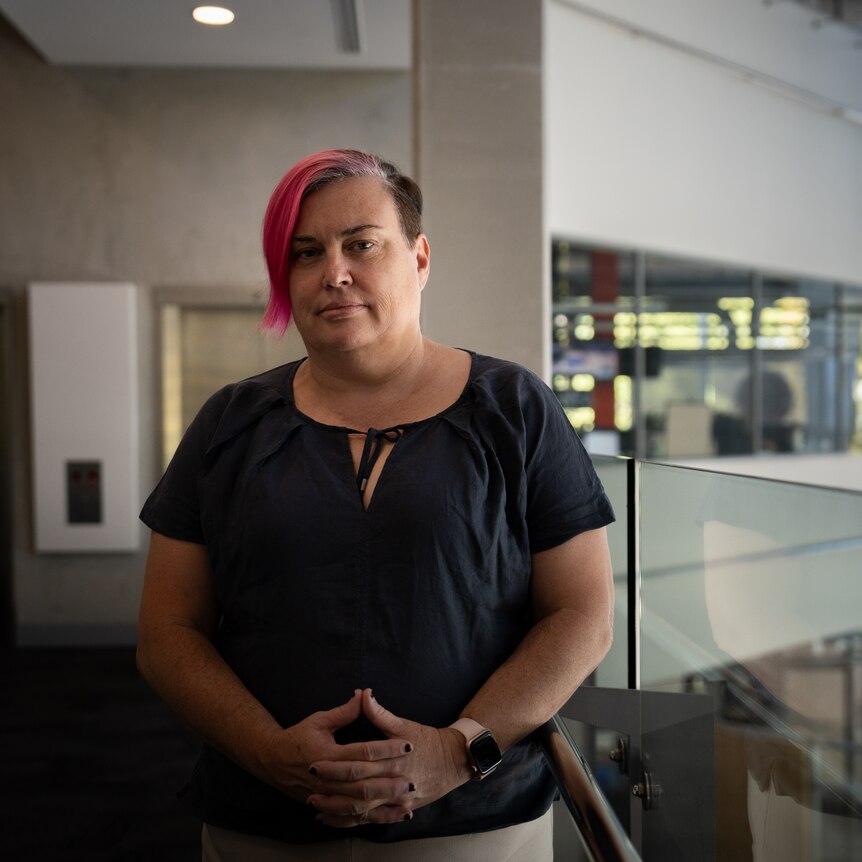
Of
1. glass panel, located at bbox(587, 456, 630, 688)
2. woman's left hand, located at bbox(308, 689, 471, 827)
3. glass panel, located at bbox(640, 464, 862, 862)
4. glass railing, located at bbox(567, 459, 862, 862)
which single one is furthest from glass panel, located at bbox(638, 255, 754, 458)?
woman's left hand, located at bbox(308, 689, 471, 827)

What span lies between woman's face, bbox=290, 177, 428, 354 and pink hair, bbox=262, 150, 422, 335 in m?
0.02

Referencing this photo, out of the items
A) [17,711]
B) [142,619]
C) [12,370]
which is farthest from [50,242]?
[142,619]

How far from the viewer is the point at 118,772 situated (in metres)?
5.04

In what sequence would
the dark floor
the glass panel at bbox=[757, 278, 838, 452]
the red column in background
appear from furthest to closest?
the glass panel at bbox=[757, 278, 838, 452] → the red column in background → the dark floor

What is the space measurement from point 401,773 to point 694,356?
7658 millimetres

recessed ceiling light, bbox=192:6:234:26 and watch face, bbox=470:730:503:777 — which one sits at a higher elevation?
recessed ceiling light, bbox=192:6:234:26

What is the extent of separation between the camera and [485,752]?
144cm

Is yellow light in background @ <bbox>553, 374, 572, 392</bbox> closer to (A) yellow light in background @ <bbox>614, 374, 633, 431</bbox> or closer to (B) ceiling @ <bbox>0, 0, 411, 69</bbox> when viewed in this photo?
(A) yellow light in background @ <bbox>614, 374, 633, 431</bbox>

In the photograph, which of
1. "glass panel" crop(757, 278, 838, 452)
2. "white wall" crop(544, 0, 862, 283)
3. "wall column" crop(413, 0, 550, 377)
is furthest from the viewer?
"glass panel" crop(757, 278, 838, 452)

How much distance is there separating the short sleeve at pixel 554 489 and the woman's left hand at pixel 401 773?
13.2 inches

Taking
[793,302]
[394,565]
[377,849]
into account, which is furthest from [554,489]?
[793,302]

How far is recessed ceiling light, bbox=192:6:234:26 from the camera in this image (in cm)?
626

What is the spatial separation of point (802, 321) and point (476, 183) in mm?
6157

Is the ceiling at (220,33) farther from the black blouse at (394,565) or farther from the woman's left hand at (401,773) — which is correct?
the woman's left hand at (401,773)
